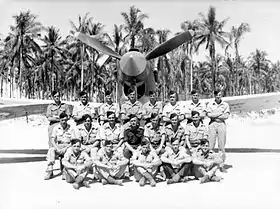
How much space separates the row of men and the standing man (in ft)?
3.80

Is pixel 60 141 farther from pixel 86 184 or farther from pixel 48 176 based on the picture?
pixel 86 184

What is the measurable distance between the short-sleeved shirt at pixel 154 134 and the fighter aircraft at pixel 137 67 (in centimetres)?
269

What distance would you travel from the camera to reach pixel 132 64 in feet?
30.3

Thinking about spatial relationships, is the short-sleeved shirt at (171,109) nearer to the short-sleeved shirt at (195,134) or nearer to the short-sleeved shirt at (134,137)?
the short-sleeved shirt at (195,134)

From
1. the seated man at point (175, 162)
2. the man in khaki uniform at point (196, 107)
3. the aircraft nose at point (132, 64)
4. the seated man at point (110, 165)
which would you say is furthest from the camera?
the aircraft nose at point (132, 64)

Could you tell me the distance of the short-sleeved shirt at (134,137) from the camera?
685cm

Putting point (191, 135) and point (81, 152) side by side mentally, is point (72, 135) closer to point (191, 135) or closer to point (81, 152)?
point (81, 152)

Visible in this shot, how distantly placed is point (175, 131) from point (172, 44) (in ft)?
15.4

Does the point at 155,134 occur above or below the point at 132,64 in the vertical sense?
below

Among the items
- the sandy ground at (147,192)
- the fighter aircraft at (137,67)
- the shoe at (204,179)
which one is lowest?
the sandy ground at (147,192)

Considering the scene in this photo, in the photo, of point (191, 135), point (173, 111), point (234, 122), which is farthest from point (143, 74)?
point (234, 122)

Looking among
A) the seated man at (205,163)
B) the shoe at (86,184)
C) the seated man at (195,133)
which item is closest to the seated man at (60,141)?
the shoe at (86,184)

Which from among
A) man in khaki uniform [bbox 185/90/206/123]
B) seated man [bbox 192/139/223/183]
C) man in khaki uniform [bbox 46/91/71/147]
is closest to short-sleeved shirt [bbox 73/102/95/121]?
man in khaki uniform [bbox 46/91/71/147]

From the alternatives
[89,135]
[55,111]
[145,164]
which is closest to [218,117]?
[145,164]
